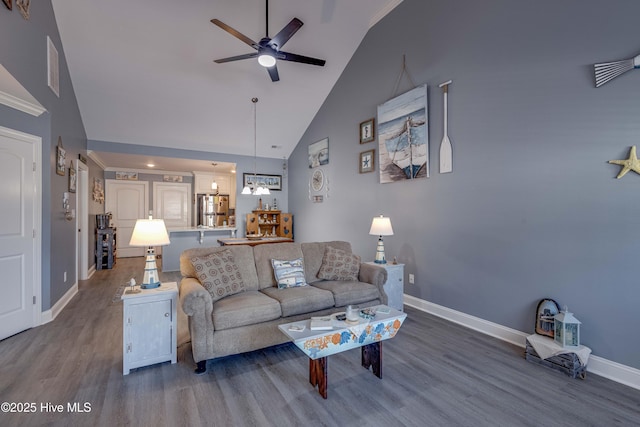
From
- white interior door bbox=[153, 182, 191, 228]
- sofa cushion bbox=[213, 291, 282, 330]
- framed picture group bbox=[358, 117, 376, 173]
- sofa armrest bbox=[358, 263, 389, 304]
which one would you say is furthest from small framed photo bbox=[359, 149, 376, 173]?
white interior door bbox=[153, 182, 191, 228]

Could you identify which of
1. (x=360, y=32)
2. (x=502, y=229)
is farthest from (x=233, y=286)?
(x=360, y=32)

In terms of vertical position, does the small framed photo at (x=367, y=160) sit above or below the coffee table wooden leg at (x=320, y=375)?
above

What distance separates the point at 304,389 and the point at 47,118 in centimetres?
413

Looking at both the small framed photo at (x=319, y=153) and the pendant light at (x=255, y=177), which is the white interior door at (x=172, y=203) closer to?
the pendant light at (x=255, y=177)

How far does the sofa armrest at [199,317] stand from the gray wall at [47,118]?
2.37 meters

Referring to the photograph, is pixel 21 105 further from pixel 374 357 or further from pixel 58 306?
pixel 374 357

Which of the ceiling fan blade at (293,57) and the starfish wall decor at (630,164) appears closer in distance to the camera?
the starfish wall decor at (630,164)

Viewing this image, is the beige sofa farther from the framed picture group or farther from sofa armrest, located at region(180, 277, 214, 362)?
the framed picture group

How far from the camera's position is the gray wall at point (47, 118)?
260cm

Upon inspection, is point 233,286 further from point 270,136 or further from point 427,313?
point 270,136

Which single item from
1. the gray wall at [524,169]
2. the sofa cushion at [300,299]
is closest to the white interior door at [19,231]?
the sofa cushion at [300,299]

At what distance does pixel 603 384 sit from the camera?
2.25 metres

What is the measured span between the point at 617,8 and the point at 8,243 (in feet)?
19.5

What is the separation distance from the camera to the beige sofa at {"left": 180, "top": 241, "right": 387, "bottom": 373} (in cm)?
239
